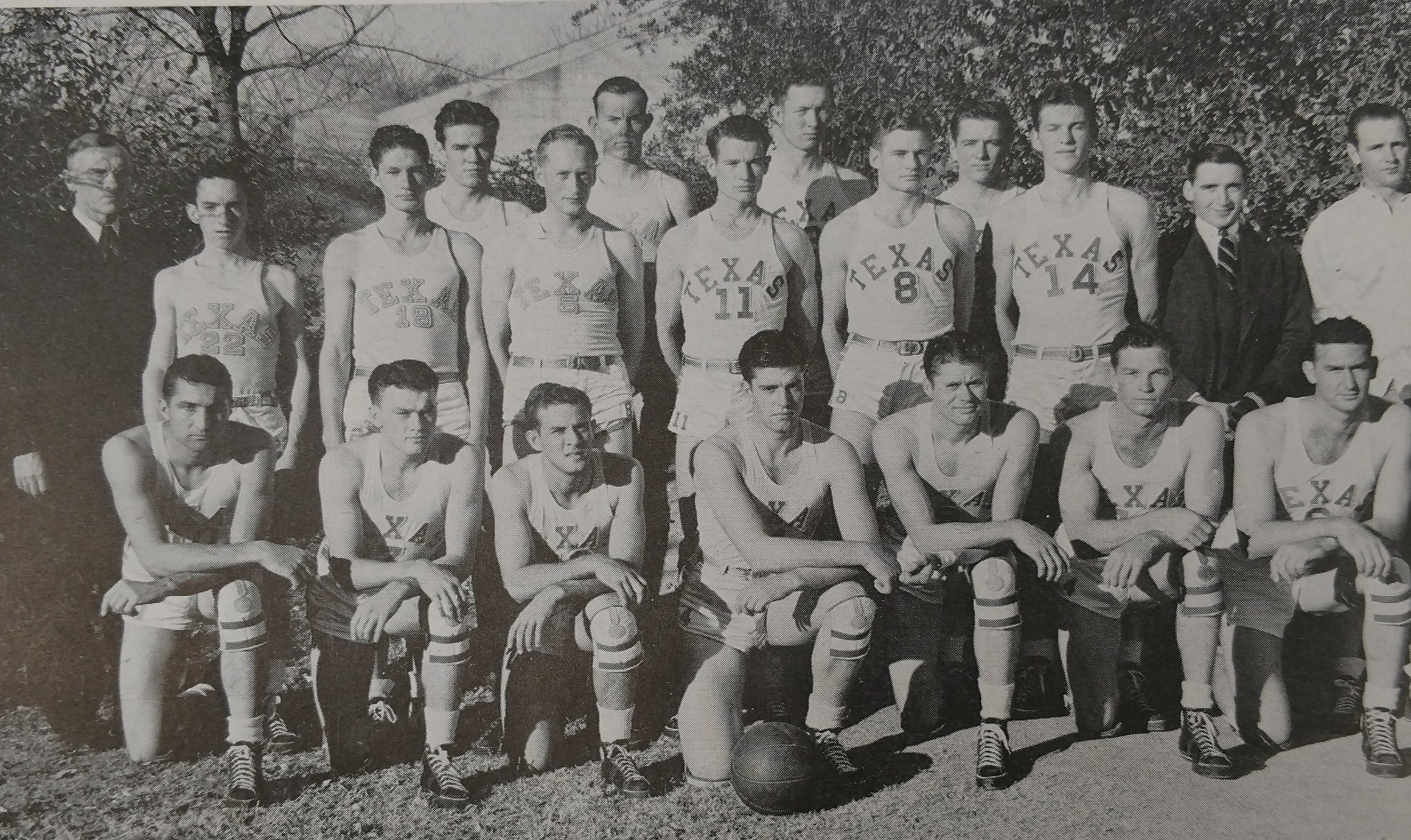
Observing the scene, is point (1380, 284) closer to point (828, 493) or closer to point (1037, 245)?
point (1037, 245)

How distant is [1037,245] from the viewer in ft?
15.2

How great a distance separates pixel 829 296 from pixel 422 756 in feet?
8.00

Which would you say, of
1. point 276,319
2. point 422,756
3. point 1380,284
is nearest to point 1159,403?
point 1380,284

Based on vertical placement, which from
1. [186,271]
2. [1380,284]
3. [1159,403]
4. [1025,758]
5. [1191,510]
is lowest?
[1025,758]

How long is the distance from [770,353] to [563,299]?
0.91 metres

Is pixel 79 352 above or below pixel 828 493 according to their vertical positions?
above

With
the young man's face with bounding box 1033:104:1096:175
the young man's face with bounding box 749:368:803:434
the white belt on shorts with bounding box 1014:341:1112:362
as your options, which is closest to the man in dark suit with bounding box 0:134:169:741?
the young man's face with bounding box 749:368:803:434

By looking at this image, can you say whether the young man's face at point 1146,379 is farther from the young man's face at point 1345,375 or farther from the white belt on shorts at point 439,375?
the white belt on shorts at point 439,375

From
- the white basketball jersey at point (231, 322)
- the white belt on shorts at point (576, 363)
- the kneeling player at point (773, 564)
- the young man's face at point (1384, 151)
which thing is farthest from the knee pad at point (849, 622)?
the young man's face at point (1384, 151)

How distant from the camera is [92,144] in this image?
457 cm

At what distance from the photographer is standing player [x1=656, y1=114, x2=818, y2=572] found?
14.8 feet

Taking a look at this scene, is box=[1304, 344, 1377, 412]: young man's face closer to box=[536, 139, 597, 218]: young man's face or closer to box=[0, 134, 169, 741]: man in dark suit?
box=[536, 139, 597, 218]: young man's face

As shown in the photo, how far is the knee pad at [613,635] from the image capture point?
4.16 m

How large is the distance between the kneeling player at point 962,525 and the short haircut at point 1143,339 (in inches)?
18.4
